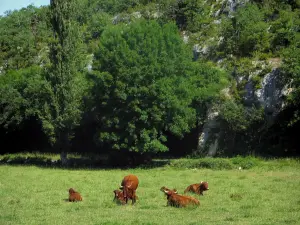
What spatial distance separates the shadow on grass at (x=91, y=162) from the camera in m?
33.9

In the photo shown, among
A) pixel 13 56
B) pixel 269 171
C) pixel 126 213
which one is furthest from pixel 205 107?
pixel 13 56

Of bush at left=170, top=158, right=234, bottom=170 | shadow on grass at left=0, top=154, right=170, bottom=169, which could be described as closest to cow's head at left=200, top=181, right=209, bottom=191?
bush at left=170, top=158, right=234, bottom=170

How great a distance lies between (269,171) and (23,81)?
27750mm

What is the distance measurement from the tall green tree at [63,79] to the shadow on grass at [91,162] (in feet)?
5.33

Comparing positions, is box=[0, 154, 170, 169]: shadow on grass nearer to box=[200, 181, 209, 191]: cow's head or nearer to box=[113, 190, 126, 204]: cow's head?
box=[200, 181, 209, 191]: cow's head

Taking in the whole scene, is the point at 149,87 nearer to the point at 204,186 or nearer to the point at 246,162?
the point at 246,162

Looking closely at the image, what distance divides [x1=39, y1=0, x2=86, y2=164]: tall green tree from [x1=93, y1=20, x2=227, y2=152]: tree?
9.10ft

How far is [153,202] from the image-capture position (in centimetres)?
1573

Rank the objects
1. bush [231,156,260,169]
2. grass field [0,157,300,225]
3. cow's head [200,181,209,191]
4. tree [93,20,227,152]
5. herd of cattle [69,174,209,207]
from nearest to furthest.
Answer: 1. grass field [0,157,300,225]
2. herd of cattle [69,174,209,207]
3. cow's head [200,181,209,191]
4. bush [231,156,260,169]
5. tree [93,20,227,152]

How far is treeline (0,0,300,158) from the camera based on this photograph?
32.7 m

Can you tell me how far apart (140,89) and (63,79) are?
299 inches

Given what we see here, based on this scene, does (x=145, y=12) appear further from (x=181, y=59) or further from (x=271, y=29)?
(x=181, y=59)

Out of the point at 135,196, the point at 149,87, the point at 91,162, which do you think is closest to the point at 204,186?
the point at 135,196

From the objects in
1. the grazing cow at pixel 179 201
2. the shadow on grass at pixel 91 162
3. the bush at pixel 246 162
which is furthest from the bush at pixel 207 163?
the grazing cow at pixel 179 201
